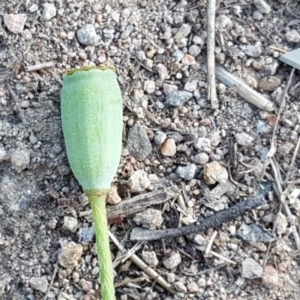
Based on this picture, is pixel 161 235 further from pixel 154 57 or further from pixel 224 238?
pixel 154 57

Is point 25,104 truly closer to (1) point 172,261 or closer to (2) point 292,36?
(1) point 172,261

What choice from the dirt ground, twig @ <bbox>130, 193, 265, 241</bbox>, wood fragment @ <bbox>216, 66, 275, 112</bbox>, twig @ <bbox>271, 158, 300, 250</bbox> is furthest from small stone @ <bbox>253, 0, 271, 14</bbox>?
twig @ <bbox>130, 193, 265, 241</bbox>

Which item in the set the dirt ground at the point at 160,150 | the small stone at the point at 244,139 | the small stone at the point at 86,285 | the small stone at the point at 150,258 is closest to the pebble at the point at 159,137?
the dirt ground at the point at 160,150

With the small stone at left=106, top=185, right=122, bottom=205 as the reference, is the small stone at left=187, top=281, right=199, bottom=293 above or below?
below

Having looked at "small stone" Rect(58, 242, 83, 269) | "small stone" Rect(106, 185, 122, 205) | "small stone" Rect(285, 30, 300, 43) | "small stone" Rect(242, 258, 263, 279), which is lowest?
"small stone" Rect(242, 258, 263, 279)

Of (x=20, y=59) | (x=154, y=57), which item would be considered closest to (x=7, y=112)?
(x=20, y=59)

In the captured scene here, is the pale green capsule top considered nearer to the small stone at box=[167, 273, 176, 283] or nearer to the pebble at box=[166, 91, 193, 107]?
the pebble at box=[166, 91, 193, 107]

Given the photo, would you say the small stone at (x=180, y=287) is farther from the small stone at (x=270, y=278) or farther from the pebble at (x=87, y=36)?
the pebble at (x=87, y=36)
